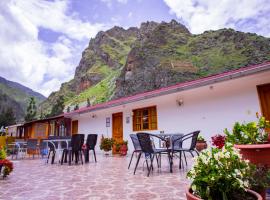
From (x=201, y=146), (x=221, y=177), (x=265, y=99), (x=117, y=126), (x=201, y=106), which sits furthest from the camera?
(x=117, y=126)

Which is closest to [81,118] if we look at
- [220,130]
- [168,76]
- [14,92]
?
[220,130]

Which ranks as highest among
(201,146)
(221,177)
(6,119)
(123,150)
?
(6,119)

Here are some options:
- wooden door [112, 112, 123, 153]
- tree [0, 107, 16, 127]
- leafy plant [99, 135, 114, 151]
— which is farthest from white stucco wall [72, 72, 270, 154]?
tree [0, 107, 16, 127]

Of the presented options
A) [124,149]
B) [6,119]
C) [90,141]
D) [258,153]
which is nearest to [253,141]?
[258,153]

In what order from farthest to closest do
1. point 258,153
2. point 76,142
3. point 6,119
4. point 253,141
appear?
point 6,119 < point 76,142 < point 253,141 < point 258,153

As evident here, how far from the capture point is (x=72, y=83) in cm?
7125

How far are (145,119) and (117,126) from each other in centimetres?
207

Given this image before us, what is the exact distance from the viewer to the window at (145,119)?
31.5 ft

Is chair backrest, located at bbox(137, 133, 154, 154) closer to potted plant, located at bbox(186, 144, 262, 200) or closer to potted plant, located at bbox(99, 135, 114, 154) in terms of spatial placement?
potted plant, located at bbox(186, 144, 262, 200)

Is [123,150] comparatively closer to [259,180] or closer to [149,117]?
[149,117]

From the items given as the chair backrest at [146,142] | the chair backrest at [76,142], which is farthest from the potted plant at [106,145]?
the chair backrest at [146,142]

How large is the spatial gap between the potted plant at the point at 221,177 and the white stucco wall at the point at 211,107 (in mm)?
5322

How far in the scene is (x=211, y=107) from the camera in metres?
7.57

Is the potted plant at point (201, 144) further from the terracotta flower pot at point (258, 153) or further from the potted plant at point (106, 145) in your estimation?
the terracotta flower pot at point (258, 153)
